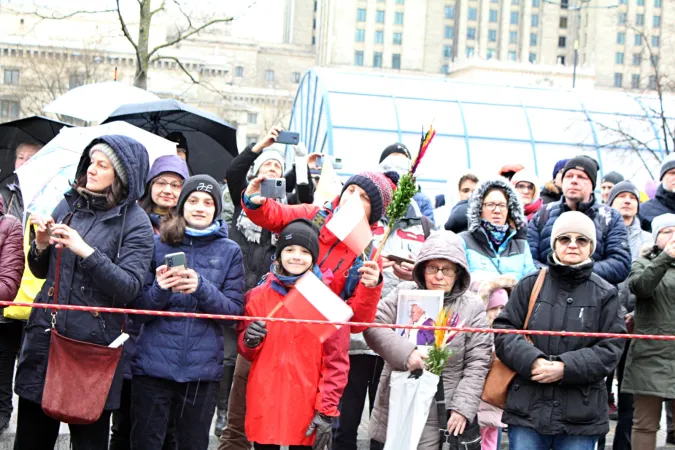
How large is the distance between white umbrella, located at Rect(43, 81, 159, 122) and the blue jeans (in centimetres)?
514

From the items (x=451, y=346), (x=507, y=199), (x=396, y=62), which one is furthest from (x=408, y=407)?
(x=396, y=62)

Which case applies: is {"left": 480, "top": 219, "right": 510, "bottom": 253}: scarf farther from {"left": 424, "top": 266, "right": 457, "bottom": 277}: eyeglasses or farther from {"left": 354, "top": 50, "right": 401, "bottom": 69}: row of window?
{"left": 354, "top": 50, "right": 401, "bottom": 69}: row of window

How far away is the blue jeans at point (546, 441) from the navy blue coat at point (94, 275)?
2252 mm

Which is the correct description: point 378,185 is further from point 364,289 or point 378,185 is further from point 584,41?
point 584,41

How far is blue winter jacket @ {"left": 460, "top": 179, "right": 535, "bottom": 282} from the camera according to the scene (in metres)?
6.11

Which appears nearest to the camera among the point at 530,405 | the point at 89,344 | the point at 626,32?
the point at 89,344

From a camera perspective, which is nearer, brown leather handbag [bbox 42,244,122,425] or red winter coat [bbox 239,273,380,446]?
brown leather handbag [bbox 42,244,122,425]

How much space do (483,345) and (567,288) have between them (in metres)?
0.61

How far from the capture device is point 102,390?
4.87 metres

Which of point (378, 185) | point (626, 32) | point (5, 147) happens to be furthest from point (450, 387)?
point (626, 32)

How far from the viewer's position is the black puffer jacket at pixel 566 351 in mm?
5113

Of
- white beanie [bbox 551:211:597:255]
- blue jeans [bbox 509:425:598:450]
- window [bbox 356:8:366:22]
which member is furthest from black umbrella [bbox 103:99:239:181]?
window [bbox 356:8:366:22]

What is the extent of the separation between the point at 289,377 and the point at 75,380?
3.81 feet

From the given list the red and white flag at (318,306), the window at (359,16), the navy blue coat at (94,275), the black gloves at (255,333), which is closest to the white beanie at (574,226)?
the red and white flag at (318,306)
